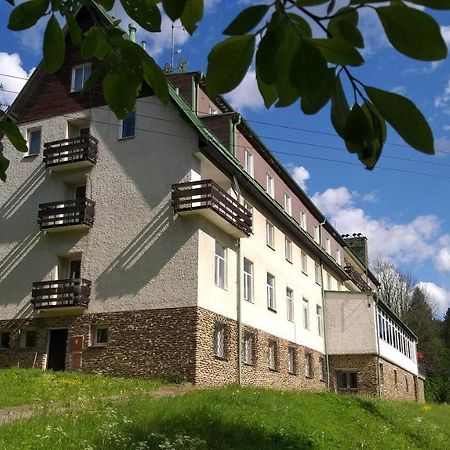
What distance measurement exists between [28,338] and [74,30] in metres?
24.7

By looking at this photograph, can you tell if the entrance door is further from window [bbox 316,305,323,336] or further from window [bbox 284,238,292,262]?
window [bbox 316,305,323,336]

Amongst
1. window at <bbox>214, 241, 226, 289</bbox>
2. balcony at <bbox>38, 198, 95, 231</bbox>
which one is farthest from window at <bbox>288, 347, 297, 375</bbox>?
balcony at <bbox>38, 198, 95, 231</bbox>

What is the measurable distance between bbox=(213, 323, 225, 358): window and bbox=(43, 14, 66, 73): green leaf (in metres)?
22.4

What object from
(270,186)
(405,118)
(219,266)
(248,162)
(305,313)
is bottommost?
(405,118)

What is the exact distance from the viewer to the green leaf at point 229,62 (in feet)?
5.46

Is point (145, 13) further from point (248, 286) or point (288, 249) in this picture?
point (288, 249)

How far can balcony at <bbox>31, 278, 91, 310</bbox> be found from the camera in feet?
78.9

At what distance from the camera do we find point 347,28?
157 centimetres

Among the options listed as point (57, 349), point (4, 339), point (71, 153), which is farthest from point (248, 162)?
point (4, 339)

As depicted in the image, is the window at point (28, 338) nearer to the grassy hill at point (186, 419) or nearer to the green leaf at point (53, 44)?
the grassy hill at point (186, 419)

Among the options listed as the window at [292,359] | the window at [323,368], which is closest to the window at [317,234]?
the window at [323,368]

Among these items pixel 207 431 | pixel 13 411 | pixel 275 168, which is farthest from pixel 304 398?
pixel 275 168

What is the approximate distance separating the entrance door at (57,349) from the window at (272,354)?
9084mm

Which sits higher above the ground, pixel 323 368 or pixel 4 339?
pixel 4 339
